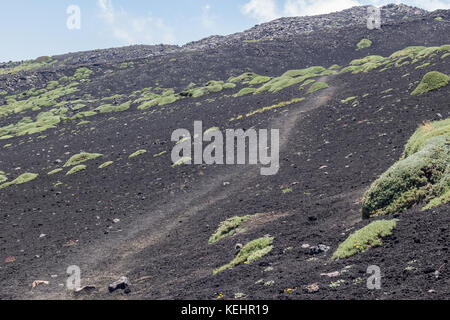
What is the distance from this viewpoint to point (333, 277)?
355 inches

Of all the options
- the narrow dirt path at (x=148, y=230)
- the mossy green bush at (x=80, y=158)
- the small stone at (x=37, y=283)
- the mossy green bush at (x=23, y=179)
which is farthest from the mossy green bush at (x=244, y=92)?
the small stone at (x=37, y=283)

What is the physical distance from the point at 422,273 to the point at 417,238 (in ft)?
5.70

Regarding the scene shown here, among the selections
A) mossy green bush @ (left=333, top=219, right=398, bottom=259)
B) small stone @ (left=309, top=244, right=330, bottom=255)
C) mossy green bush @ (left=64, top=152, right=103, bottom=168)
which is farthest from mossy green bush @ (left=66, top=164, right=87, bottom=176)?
mossy green bush @ (left=333, top=219, right=398, bottom=259)

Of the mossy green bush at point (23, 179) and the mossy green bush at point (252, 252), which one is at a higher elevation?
the mossy green bush at point (23, 179)

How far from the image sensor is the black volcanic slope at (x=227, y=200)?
9719 millimetres

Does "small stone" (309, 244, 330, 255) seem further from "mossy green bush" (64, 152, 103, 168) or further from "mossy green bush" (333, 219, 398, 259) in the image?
"mossy green bush" (64, 152, 103, 168)

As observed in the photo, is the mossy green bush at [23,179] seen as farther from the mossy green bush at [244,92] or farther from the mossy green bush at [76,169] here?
the mossy green bush at [244,92]

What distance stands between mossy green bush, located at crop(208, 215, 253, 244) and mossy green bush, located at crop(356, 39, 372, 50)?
87.7 metres

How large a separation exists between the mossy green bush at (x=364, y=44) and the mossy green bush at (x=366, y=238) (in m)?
91.9

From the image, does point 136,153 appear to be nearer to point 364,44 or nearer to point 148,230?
point 148,230

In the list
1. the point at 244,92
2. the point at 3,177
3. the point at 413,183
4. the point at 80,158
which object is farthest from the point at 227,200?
the point at 244,92

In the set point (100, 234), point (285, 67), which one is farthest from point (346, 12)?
point (100, 234)

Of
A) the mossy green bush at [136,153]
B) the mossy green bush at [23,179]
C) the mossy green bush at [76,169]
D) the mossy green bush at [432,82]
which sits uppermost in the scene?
the mossy green bush at [432,82]
